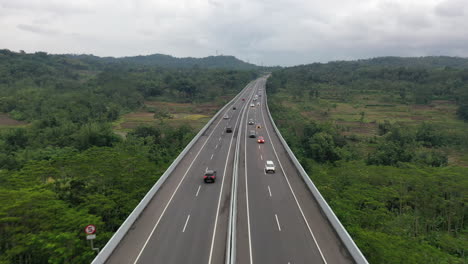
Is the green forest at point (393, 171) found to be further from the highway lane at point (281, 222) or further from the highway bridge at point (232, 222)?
the highway bridge at point (232, 222)

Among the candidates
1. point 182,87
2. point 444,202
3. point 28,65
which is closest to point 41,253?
point 444,202

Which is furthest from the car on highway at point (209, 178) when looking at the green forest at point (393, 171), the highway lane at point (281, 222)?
the green forest at point (393, 171)

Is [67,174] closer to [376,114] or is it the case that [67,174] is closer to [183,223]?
[183,223]

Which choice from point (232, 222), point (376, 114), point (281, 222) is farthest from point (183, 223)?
point (376, 114)

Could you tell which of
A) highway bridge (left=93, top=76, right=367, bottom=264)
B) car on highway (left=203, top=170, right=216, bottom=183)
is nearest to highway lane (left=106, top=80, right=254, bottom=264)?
highway bridge (left=93, top=76, right=367, bottom=264)

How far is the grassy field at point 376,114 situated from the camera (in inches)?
2813

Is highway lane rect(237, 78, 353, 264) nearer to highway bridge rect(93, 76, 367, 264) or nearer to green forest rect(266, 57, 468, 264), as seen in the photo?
highway bridge rect(93, 76, 367, 264)

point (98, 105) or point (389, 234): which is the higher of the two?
point (98, 105)

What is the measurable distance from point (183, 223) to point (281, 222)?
7424mm

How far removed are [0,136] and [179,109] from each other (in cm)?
5487

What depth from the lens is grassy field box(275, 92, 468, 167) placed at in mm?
71438

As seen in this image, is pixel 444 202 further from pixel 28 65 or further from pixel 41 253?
pixel 28 65

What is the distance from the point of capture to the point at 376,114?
9638 cm

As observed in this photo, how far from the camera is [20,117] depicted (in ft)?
244
